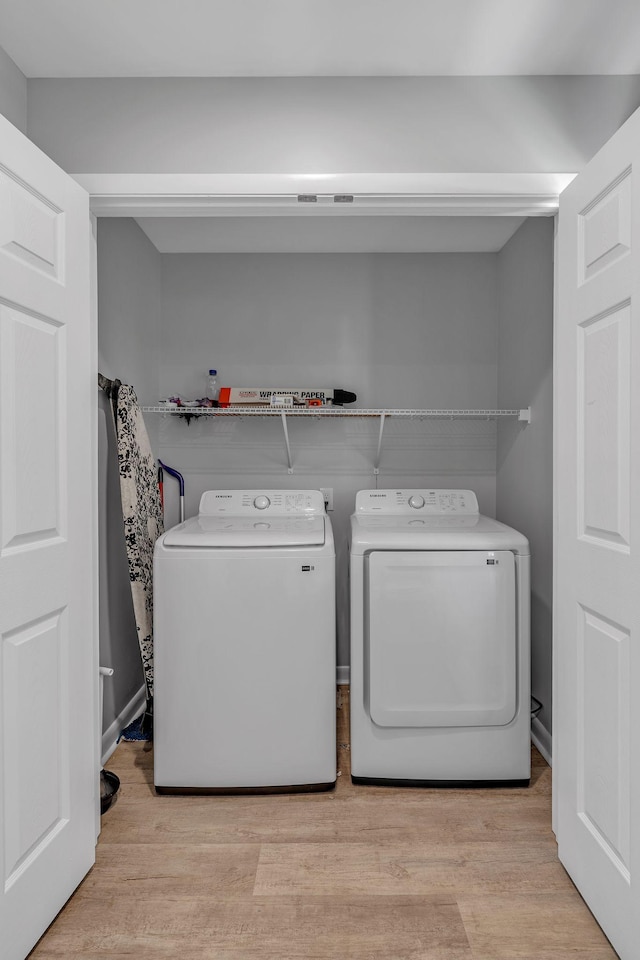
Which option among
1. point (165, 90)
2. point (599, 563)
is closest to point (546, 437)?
point (599, 563)

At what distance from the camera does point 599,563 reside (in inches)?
57.2

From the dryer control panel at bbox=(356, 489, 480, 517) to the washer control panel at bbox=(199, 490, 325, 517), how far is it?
0.74 ft

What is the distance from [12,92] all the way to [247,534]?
1.52 meters

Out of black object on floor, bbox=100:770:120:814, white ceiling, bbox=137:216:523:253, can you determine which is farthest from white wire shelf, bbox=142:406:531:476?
black object on floor, bbox=100:770:120:814

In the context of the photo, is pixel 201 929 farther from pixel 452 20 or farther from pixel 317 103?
pixel 452 20

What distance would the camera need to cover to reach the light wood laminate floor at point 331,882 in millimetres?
1421

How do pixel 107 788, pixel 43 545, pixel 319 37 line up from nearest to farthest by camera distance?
pixel 43 545 < pixel 319 37 < pixel 107 788

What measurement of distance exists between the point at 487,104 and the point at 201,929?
241 cm

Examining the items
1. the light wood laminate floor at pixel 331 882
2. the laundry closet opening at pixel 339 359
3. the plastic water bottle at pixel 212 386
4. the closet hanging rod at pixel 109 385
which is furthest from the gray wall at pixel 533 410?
the closet hanging rod at pixel 109 385

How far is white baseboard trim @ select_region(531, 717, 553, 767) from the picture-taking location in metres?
2.27

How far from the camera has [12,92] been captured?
1668mm

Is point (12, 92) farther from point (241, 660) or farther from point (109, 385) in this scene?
point (241, 660)

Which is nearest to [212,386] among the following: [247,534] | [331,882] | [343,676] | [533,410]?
A: [247,534]

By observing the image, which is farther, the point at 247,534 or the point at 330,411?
the point at 330,411
